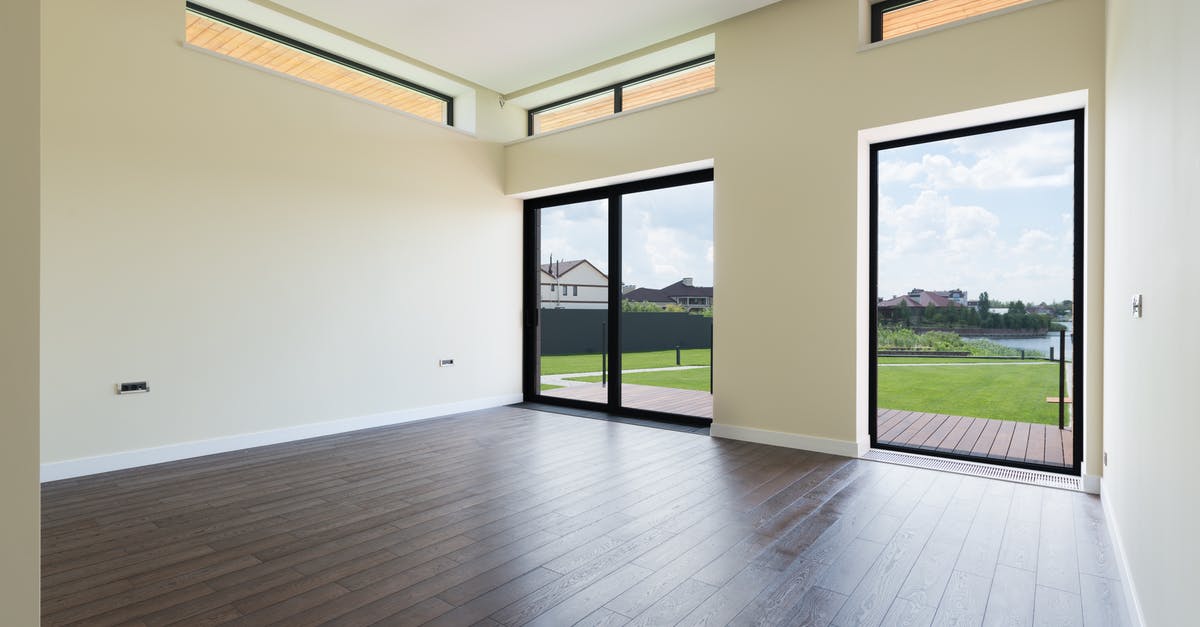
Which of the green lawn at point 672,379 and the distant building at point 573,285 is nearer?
the green lawn at point 672,379

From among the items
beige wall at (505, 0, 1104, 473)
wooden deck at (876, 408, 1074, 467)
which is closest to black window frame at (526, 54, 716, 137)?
beige wall at (505, 0, 1104, 473)

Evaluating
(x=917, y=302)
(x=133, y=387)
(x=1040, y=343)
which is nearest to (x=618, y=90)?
(x=917, y=302)

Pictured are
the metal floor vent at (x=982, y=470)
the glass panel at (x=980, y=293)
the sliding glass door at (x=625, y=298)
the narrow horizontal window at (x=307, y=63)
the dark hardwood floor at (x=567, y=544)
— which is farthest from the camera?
the sliding glass door at (x=625, y=298)

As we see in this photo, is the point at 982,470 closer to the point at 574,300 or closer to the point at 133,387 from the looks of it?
the point at 574,300

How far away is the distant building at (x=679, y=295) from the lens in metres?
5.36

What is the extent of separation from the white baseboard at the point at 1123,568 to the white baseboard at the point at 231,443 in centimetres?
505

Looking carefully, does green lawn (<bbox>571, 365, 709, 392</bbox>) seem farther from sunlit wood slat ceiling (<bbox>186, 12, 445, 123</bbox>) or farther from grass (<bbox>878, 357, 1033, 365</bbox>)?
sunlit wood slat ceiling (<bbox>186, 12, 445, 123</bbox>)

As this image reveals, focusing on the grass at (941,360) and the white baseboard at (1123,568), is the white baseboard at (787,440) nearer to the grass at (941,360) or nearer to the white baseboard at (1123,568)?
the grass at (941,360)

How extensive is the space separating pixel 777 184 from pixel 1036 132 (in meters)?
1.67

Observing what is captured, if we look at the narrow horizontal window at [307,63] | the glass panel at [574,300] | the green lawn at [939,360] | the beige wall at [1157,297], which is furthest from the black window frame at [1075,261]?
the narrow horizontal window at [307,63]

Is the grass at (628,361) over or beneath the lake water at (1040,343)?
beneath

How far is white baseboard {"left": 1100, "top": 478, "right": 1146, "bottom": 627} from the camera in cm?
195

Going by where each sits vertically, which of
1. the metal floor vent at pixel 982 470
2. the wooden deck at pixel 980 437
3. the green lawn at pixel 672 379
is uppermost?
the green lawn at pixel 672 379

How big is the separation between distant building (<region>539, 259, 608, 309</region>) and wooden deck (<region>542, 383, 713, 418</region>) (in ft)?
2.97
